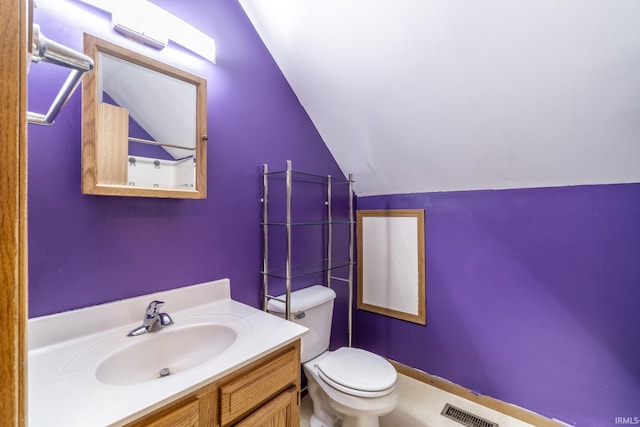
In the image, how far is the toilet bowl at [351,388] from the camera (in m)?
1.28

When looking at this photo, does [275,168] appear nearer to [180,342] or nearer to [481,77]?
[180,342]

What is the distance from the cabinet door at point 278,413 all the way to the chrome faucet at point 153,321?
0.45 meters

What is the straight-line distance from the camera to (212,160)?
1338mm

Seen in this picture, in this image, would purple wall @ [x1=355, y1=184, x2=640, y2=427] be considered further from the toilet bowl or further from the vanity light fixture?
the vanity light fixture

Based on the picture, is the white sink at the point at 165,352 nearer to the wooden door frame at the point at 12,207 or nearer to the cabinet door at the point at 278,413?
the cabinet door at the point at 278,413

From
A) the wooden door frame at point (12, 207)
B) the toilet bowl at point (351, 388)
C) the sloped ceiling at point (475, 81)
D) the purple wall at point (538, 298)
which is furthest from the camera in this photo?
the purple wall at point (538, 298)

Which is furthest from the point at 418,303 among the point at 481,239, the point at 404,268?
the point at 481,239

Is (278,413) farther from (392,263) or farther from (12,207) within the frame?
(392,263)

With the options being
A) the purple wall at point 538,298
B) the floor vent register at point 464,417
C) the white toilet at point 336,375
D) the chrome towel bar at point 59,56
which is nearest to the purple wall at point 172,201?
the white toilet at point 336,375

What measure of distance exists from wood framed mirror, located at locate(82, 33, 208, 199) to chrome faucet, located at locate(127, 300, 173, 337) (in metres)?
0.42

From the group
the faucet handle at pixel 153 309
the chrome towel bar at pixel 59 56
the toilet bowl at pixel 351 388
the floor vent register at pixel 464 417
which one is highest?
the chrome towel bar at pixel 59 56

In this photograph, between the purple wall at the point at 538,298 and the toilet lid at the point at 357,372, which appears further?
the purple wall at the point at 538,298

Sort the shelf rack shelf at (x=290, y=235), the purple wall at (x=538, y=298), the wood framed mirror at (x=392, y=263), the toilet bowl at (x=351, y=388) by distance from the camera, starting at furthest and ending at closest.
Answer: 1. the wood framed mirror at (x=392, y=263)
2. the shelf rack shelf at (x=290, y=235)
3. the purple wall at (x=538, y=298)
4. the toilet bowl at (x=351, y=388)

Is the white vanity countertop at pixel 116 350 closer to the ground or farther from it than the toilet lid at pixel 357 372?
farther from it
